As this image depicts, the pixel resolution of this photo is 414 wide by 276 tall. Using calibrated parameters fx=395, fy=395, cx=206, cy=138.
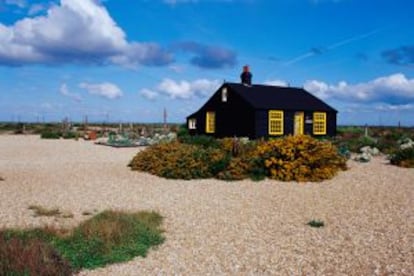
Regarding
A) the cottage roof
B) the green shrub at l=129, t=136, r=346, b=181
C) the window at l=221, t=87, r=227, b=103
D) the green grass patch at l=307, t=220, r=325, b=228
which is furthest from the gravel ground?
the window at l=221, t=87, r=227, b=103

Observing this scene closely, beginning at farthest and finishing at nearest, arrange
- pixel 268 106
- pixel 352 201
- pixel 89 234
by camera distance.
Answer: pixel 268 106 → pixel 352 201 → pixel 89 234

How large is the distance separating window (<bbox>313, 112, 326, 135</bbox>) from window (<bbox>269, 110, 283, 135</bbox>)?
3.30 m

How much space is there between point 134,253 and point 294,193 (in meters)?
5.88

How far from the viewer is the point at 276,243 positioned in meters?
6.31

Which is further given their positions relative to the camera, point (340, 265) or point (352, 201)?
point (352, 201)

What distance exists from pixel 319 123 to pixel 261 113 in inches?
221

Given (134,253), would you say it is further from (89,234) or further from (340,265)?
(340,265)

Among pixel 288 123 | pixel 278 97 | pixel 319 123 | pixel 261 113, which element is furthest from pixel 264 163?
pixel 319 123

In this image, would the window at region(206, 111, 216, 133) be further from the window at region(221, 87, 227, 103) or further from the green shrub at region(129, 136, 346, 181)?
the green shrub at region(129, 136, 346, 181)

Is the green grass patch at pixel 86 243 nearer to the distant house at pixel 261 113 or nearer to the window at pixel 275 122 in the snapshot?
the distant house at pixel 261 113

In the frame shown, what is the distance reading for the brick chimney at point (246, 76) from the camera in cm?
2733

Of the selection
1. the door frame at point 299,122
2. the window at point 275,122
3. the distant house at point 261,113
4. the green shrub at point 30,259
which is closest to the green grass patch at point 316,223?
the green shrub at point 30,259

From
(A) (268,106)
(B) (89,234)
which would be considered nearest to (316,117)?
(A) (268,106)

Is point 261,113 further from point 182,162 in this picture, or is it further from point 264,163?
point 182,162
